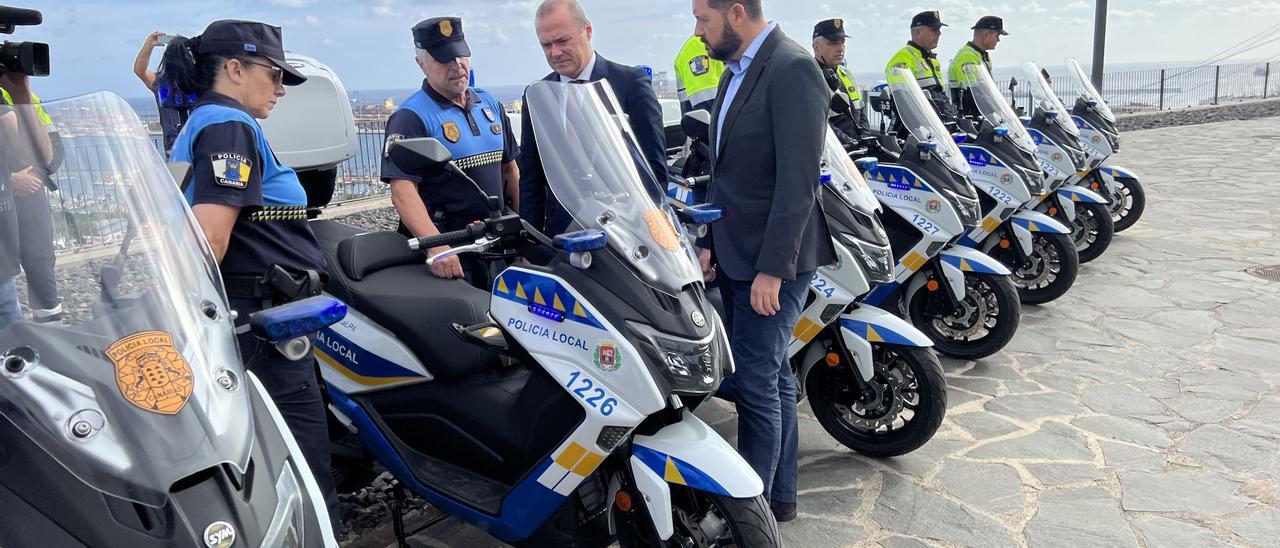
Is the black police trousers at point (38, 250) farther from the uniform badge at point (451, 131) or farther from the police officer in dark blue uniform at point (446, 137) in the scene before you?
the uniform badge at point (451, 131)

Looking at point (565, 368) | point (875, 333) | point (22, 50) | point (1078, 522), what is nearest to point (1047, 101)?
point (875, 333)

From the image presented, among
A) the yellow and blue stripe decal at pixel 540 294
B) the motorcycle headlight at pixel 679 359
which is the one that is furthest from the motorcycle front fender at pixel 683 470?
the yellow and blue stripe decal at pixel 540 294

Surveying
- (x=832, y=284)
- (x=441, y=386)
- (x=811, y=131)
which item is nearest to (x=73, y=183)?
(x=441, y=386)

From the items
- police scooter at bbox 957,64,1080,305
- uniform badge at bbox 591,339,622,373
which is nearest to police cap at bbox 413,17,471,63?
uniform badge at bbox 591,339,622,373

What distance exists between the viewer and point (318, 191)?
4.46m

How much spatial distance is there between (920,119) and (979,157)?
0.99 meters

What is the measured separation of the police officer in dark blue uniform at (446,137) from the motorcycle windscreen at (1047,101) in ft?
14.1

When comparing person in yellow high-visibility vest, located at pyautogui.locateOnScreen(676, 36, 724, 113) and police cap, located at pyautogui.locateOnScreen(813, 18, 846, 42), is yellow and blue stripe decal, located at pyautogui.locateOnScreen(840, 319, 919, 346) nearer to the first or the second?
person in yellow high-visibility vest, located at pyautogui.locateOnScreen(676, 36, 724, 113)

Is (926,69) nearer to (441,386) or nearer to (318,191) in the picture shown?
(318,191)

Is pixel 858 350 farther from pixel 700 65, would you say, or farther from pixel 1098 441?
pixel 700 65

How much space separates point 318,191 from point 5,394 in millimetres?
3207

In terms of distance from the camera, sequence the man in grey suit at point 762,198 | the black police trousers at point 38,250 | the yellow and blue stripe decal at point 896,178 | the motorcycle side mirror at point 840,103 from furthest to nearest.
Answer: the yellow and blue stripe decal at point 896,178
the motorcycle side mirror at point 840,103
the man in grey suit at point 762,198
the black police trousers at point 38,250

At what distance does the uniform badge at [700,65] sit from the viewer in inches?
206

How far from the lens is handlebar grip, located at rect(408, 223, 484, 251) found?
258cm
